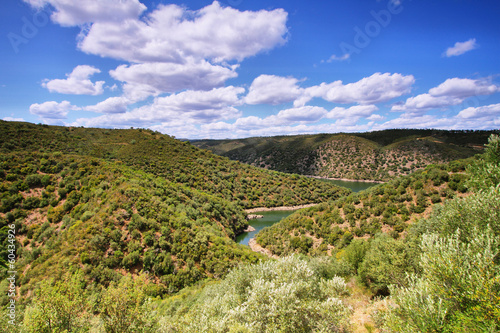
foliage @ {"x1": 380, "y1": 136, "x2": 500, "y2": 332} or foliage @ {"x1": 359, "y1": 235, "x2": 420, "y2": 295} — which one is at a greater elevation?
foliage @ {"x1": 380, "y1": 136, "x2": 500, "y2": 332}

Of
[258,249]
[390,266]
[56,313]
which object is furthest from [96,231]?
[390,266]

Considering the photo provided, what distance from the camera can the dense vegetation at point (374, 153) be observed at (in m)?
90.9

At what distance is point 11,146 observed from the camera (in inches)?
1667

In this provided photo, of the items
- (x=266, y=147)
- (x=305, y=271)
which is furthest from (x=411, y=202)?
(x=266, y=147)

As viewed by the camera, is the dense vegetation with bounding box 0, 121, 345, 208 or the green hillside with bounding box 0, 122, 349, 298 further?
the dense vegetation with bounding box 0, 121, 345, 208

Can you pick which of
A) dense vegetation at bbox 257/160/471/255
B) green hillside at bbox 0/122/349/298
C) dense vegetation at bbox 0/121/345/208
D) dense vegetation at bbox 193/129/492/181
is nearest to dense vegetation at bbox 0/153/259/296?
green hillside at bbox 0/122/349/298

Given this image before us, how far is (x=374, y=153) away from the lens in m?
105

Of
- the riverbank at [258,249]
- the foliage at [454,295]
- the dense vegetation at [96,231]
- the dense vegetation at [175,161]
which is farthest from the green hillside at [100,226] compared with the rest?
the foliage at [454,295]

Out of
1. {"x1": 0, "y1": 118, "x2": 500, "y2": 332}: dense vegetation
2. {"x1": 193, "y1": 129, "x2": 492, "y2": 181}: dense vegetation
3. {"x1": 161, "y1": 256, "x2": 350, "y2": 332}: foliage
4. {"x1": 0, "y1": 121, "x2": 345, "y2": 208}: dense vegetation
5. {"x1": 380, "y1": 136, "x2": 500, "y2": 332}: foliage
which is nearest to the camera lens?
{"x1": 380, "y1": 136, "x2": 500, "y2": 332}: foliage

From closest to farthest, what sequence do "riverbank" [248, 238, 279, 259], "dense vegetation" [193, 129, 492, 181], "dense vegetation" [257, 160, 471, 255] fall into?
"dense vegetation" [257, 160, 471, 255] < "riverbank" [248, 238, 279, 259] < "dense vegetation" [193, 129, 492, 181]

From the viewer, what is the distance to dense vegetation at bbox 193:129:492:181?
90.9 meters

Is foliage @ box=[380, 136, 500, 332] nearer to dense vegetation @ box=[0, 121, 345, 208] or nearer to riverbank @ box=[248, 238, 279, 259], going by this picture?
riverbank @ box=[248, 238, 279, 259]

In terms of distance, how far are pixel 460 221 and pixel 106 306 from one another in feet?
50.7

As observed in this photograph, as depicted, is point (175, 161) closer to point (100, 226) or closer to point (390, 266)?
point (100, 226)
